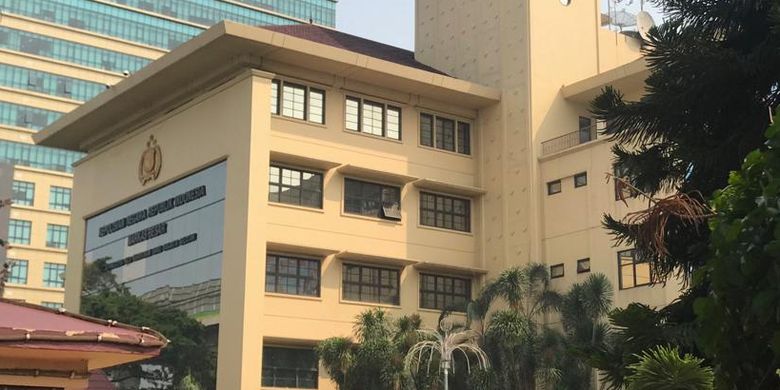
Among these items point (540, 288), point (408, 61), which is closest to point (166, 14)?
point (408, 61)

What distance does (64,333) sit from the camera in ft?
30.6

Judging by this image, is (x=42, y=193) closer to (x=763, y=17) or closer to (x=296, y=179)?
(x=296, y=179)

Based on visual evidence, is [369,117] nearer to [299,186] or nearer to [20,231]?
[299,186]

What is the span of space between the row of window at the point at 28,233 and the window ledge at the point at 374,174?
146 feet

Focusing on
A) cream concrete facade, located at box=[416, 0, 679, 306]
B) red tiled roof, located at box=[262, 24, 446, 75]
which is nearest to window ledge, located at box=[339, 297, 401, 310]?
cream concrete facade, located at box=[416, 0, 679, 306]

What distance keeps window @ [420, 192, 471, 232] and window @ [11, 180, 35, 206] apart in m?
45.2

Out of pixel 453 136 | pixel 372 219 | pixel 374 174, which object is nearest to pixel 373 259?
pixel 372 219

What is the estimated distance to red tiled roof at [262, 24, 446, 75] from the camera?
37.8 m

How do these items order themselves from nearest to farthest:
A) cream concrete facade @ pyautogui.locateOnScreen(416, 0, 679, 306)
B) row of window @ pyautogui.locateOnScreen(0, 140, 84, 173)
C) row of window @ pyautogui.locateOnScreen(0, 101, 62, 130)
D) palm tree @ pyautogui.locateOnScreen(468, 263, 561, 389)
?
palm tree @ pyautogui.locateOnScreen(468, 263, 561, 389), cream concrete facade @ pyautogui.locateOnScreen(416, 0, 679, 306), row of window @ pyautogui.locateOnScreen(0, 140, 84, 173), row of window @ pyautogui.locateOnScreen(0, 101, 62, 130)

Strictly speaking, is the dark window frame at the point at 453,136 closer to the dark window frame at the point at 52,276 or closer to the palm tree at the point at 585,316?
the palm tree at the point at 585,316

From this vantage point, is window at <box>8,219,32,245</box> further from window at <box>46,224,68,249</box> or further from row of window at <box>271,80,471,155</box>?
row of window at <box>271,80,471,155</box>

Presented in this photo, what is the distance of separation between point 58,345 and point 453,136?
94.4 ft

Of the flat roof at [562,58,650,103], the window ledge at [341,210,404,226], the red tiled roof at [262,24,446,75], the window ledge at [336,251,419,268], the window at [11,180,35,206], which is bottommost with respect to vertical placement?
the window ledge at [336,251,419,268]

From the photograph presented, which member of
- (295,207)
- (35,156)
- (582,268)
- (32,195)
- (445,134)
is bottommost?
(582,268)
